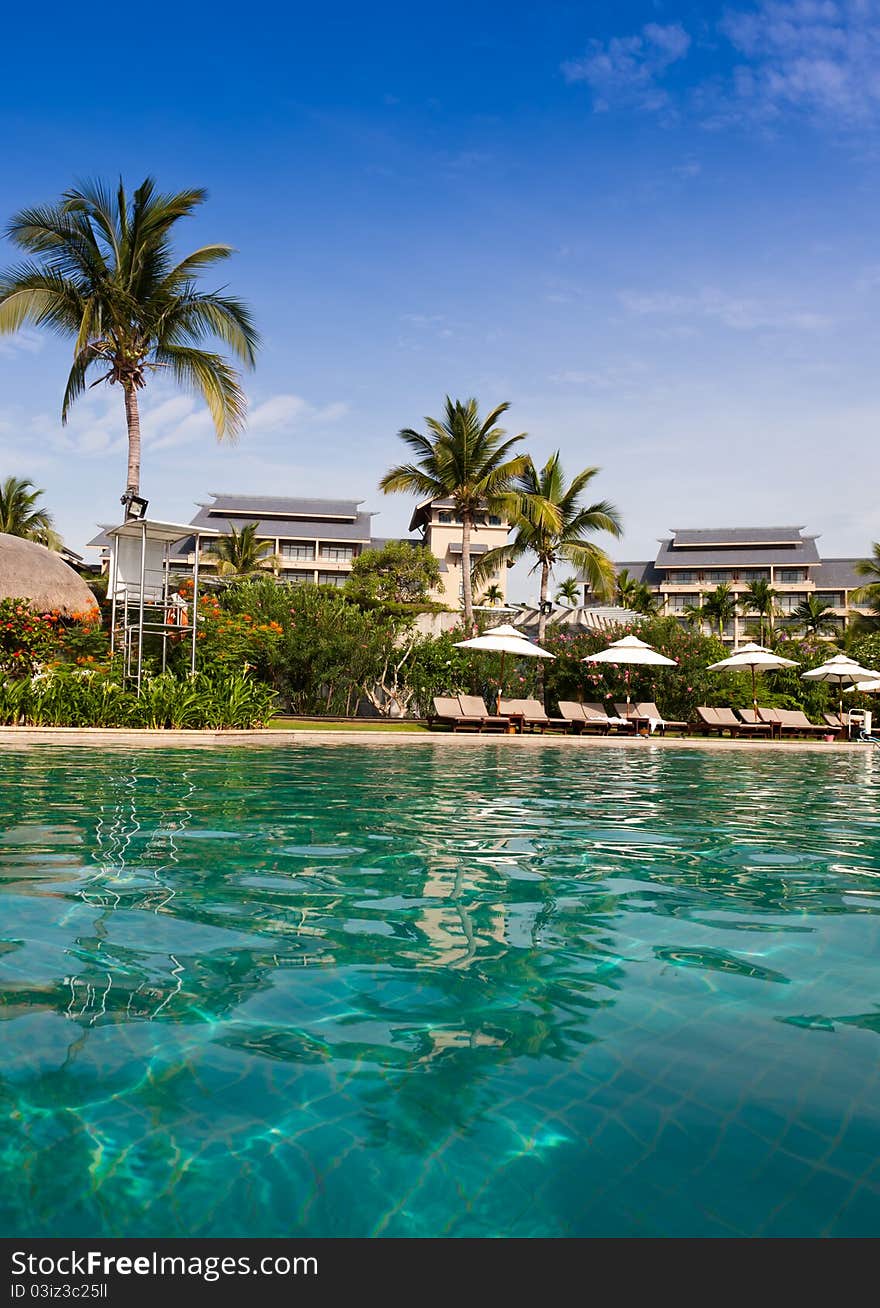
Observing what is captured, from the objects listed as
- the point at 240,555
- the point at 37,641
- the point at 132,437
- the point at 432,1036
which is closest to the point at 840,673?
the point at 132,437

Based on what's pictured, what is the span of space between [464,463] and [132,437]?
41.2ft

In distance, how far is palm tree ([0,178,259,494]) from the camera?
1922 centimetres

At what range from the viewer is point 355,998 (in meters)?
3.19

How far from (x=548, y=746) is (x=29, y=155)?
602 inches

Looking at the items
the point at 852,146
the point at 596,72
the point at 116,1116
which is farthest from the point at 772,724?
the point at 116,1116

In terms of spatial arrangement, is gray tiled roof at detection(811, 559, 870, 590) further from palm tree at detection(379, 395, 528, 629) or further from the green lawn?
the green lawn

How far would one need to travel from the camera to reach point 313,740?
14750mm

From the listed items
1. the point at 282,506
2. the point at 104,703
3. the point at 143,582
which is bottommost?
the point at 104,703

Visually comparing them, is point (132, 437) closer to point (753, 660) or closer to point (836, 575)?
point (753, 660)

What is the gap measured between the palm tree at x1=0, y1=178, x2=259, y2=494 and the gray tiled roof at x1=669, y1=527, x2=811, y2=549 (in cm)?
5952

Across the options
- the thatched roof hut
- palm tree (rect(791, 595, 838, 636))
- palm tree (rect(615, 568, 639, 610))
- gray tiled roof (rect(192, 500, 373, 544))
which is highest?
gray tiled roof (rect(192, 500, 373, 544))

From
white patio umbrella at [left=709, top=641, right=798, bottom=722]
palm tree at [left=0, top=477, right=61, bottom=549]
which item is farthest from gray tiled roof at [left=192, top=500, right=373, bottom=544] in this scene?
white patio umbrella at [left=709, top=641, right=798, bottom=722]

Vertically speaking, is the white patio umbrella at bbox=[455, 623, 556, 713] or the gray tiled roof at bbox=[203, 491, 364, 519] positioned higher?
the gray tiled roof at bbox=[203, 491, 364, 519]

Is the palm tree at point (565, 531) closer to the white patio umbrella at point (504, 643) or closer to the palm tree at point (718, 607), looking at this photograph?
the white patio umbrella at point (504, 643)
